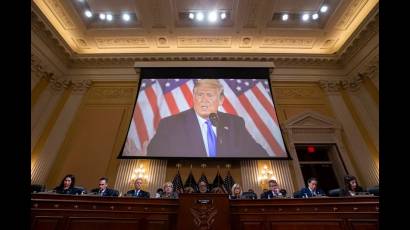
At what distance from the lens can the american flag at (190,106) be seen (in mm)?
7586

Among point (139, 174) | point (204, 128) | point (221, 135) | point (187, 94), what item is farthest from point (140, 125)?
point (221, 135)

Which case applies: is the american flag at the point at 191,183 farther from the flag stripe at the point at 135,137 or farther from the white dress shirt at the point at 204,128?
the flag stripe at the point at 135,137

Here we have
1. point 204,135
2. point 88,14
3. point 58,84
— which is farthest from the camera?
point 58,84

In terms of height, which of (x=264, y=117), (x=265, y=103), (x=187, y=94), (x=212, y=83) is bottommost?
(x=264, y=117)

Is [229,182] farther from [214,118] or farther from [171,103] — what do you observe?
[171,103]

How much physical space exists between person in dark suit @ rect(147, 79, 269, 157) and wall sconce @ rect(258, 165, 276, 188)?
476 mm

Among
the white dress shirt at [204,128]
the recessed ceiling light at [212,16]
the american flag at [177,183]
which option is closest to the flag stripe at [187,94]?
the white dress shirt at [204,128]

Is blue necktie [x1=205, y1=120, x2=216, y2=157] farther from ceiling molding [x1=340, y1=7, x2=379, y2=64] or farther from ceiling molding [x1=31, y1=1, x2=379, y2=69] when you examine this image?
ceiling molding [x1=340, y1=7, x2=379, y2=64]

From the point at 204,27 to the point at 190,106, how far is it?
3216 millimetres

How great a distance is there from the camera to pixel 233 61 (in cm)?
940

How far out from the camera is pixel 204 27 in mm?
8906

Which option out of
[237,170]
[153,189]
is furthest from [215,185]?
[153,189]
